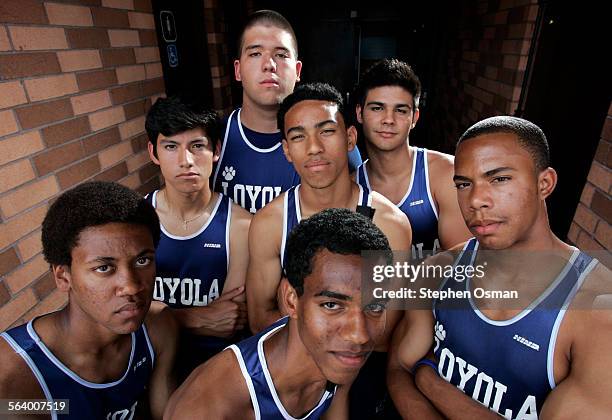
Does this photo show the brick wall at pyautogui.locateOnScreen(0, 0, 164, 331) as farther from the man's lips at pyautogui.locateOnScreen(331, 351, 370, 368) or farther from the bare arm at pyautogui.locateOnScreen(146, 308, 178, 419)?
the man's lips at pyautogui.locateOnScreen(331, 351, 370, 368)

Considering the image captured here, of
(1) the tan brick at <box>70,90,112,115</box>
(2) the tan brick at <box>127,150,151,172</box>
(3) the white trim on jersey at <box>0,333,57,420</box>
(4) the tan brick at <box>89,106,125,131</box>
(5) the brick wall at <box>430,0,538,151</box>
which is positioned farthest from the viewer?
(5) the brick wall at <box>430,0,538,151</box>

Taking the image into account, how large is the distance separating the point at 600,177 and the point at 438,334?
4.43ft

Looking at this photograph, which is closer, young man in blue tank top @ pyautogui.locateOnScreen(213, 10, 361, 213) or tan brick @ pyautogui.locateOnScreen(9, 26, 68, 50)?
tan brick @ pyautogui.locateOnScreen(9, 26, 68, 50)

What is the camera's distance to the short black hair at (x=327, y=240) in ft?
4.16

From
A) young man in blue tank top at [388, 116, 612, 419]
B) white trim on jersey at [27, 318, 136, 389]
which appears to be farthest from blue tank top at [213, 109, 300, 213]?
white trim on jersey at [27, 318, 136, 389]

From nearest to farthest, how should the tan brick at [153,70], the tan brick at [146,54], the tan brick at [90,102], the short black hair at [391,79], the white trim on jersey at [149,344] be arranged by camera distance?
1. the white trim on jersey at [149,344]
2. the tan brick at [90,102]
3. the short black hair at [391,79]
4. the tan brick at [146,54]
5. the tan brick at [153,70]

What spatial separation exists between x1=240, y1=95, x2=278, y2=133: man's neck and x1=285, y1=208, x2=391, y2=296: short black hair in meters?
1.36

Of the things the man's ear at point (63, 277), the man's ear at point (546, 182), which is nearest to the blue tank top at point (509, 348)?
the man's ear at point (546, 182)

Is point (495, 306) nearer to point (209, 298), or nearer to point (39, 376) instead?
point (209, 298)

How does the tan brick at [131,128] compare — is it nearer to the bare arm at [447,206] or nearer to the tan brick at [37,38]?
the tan brick at [37,38]

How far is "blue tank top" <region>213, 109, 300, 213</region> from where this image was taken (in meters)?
2.51

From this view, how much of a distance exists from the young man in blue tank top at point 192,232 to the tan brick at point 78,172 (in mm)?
524

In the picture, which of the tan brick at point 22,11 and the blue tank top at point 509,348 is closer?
the blue tank top at point 509,348

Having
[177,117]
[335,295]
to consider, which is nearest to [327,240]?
[335,295]
